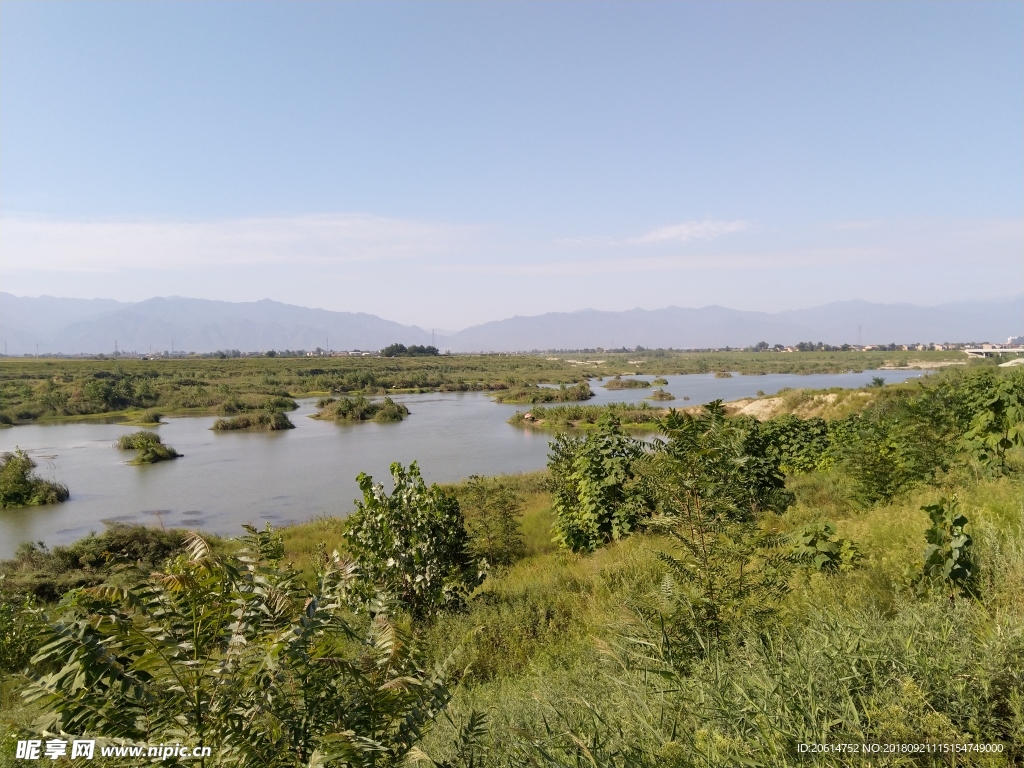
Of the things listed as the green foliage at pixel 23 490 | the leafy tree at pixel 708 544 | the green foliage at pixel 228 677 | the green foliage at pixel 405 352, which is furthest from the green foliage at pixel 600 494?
the green foliage at pixel 405 352

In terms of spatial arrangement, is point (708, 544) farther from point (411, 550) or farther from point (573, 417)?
point (573, 417)

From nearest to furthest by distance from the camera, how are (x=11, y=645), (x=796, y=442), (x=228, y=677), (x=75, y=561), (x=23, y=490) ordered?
(x=228, y=677), (x=11, y=645), (x=75, y=561), (x=796, y=442), (x=23, y=490)

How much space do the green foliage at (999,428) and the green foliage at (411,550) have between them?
289 inches

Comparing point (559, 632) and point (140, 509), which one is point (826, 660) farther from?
point (140, 509)

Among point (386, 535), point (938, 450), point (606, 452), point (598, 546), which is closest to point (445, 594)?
point (386, 535)

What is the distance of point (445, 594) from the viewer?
7863mm

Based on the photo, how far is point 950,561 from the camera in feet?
12.1

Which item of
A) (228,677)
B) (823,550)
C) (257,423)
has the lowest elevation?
(257,423)

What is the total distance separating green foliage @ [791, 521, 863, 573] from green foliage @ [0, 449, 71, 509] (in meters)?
30.4

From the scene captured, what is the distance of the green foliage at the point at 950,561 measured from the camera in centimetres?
365

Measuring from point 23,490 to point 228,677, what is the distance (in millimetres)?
30813

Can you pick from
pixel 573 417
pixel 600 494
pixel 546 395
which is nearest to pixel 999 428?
pixel 600 494

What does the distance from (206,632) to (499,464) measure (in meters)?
30.8

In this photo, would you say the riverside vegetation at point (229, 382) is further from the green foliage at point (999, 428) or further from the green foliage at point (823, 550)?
the green foliage at point (823, 550)
